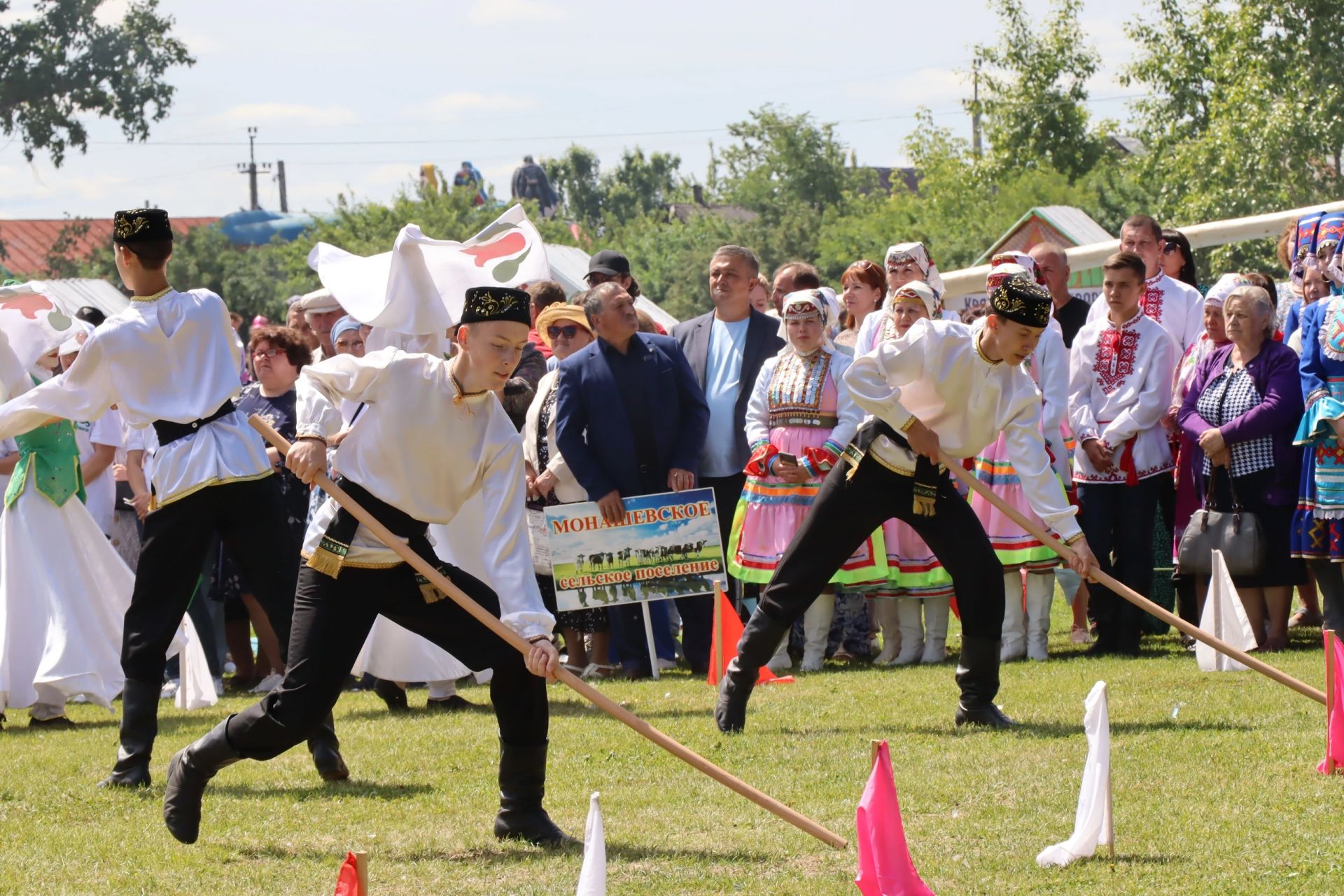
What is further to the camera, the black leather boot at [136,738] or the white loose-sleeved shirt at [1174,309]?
the white loose-sleeved shirt at [1174,309]

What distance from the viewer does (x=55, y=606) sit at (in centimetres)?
890

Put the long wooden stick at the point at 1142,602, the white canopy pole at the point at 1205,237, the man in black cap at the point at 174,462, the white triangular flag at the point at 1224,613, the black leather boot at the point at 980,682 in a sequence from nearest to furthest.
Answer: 1. the long wooden stick at the point at 1142,602
2. the man in black cap at the point at 174,462
3. the black leather boot at the point at 980,682
4. the white triangular flag at the point at 1224,613
5. the white canopy pole at the point at 1205,237

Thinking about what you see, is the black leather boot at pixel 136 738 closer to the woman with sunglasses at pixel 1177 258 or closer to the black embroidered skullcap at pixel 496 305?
the black embroidered skullcap at pixel 496 305

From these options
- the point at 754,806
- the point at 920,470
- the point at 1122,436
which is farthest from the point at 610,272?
the point at 754,806

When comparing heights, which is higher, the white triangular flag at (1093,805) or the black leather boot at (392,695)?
the white triangular flag at (1093,805)

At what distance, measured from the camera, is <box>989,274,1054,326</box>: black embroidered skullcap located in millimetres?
6887

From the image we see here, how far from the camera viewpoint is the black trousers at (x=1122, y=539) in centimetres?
965

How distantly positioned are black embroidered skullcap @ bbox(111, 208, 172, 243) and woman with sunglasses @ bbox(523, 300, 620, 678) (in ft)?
11.9

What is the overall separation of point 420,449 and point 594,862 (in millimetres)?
2004

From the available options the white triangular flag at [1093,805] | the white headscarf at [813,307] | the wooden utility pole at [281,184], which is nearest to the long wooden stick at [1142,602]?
the white triangular flag at [1093,805]

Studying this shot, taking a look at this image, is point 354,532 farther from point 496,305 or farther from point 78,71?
point 78,71

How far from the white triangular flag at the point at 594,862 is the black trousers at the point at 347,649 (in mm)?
1676

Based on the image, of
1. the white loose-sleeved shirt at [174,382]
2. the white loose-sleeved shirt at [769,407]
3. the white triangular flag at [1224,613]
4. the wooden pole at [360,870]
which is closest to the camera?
the wooden pole at [360,870]

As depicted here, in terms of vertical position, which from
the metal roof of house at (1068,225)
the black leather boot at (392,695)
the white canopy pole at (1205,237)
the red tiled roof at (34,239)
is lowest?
the black leather boot at (392,695)
